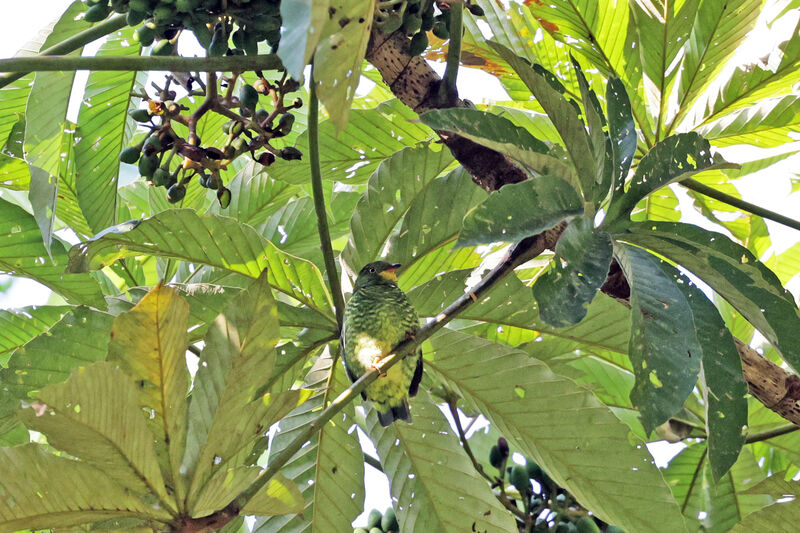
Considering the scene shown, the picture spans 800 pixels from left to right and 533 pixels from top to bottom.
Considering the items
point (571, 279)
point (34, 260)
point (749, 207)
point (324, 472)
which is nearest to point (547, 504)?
point (324, 472)

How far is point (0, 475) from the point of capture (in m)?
0.86

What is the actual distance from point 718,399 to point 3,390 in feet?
3.64

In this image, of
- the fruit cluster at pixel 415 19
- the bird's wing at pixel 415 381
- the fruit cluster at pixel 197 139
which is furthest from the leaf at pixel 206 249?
the fruit cluster at pixel 415 19

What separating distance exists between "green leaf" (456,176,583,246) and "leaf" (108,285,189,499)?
0.36 metres

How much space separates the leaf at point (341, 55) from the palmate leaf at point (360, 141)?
91 centimetres

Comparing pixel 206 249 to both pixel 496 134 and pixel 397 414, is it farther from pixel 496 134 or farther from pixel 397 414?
pixel 496 134

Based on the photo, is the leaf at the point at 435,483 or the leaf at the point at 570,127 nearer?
the leaf at the point at 570,127

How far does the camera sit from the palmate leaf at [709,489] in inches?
70.2

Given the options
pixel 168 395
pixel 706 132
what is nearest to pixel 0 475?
pixel 168 395

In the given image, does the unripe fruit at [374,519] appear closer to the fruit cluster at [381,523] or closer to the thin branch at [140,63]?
the fruit cluster at [381,523]

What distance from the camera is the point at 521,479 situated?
175 centimetres

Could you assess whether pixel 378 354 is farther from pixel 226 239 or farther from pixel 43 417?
pixel 43 417

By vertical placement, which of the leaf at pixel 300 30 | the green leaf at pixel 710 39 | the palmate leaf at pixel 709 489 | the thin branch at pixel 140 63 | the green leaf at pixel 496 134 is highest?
the green leaf at pixel 710 39

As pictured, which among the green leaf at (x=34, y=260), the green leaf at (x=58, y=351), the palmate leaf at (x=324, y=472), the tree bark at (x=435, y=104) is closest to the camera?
the tree bark at (x=435, y=104)
